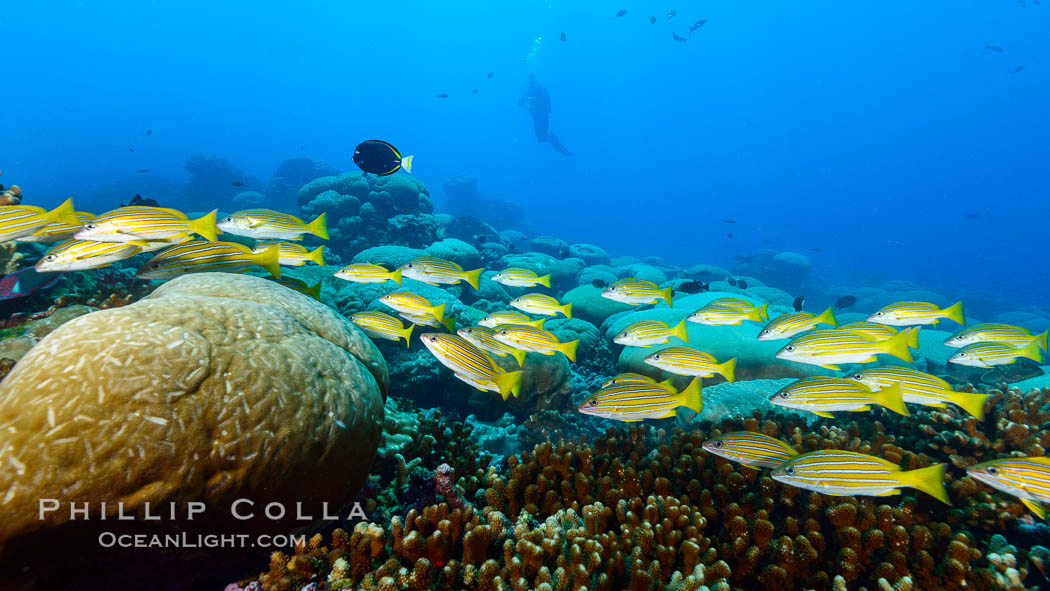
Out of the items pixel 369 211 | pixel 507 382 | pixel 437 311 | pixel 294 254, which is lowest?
pixel 507 382

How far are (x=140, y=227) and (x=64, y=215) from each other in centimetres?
128

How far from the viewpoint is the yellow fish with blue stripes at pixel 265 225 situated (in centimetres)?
532

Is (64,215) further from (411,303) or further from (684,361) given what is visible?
(684,361)

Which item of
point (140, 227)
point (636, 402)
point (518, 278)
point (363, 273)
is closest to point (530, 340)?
point (636, 402)

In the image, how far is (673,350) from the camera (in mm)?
4781

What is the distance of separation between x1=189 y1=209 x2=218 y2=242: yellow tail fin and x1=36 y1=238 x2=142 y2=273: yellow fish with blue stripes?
→ 1.69 feet

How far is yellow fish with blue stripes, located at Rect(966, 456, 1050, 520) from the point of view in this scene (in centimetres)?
269

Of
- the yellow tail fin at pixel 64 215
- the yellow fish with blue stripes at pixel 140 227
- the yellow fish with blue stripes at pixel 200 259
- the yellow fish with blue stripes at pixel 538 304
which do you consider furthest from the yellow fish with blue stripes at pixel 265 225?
the yellow fish with blue stripes at pixel 538 304

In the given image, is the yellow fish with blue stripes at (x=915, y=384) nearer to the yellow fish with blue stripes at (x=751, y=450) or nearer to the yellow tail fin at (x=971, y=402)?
the yellow tail fin at (x=971, y=402)

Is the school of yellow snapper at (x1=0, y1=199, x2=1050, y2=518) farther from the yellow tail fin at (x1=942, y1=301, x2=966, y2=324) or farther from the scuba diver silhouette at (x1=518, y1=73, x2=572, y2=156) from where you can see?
the scuba diver silhouette at (x1=518, y1=73, x2=572, y2=156)

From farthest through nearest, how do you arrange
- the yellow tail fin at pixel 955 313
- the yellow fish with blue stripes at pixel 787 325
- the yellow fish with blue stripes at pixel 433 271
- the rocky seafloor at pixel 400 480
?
the yellow fish with blue stripes at pixel 433 271, the yellow tail fin at pixel 955 313, the yellow fish with blue stripes at pixel 787 325, the rocky seafloor at pixel 400 480

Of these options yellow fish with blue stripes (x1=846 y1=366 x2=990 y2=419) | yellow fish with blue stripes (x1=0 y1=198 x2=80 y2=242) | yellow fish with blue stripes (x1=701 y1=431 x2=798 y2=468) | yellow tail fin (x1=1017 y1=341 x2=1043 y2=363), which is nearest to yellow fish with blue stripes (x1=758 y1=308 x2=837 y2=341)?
yellow fish with blue stripes (x1=846 y1=366 x2=990 y2=419)

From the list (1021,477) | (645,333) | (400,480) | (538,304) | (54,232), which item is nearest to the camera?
(1021,477)

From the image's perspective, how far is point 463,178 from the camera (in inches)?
1858
